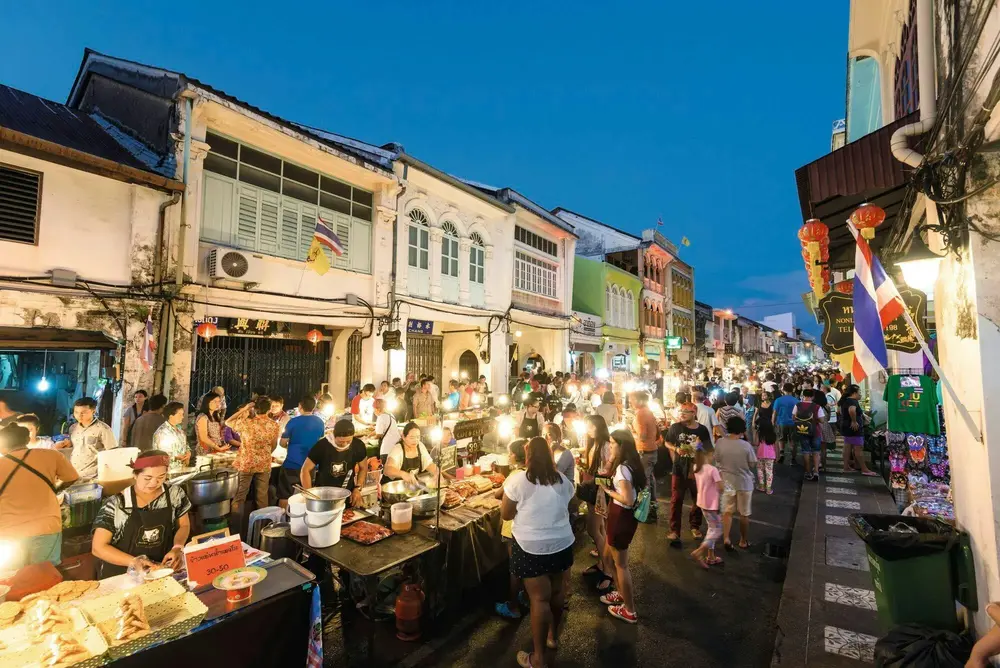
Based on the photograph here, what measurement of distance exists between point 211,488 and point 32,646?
11.1 ft

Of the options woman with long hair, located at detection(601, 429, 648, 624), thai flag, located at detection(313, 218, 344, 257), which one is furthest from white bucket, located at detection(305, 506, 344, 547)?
thai flag, located at detection(313, 218, 344, 257)

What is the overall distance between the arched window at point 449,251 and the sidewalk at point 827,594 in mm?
12137

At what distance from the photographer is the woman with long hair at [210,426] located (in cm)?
817

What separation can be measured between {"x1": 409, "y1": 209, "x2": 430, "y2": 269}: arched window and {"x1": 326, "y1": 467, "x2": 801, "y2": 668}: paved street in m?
11.3

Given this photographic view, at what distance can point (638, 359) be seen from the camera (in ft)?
99.7

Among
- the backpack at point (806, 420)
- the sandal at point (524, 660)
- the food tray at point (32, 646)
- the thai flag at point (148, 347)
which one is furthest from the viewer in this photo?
the backpack at point (806, 420)

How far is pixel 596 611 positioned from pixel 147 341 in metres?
9.43

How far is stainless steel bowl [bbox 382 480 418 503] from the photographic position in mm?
5684

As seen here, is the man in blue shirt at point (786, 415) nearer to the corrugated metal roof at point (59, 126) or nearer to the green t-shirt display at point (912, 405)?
the green t-shirt display at point (912, 405)

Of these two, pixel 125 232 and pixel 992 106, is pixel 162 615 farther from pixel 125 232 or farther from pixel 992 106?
pixel 125 232

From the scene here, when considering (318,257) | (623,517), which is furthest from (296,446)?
(318,257)

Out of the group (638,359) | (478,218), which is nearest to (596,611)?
(478,218)

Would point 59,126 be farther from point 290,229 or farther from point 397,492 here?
→ point 397,492

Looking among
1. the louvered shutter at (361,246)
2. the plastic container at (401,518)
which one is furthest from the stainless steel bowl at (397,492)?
the louvered shutter at (361,246)
